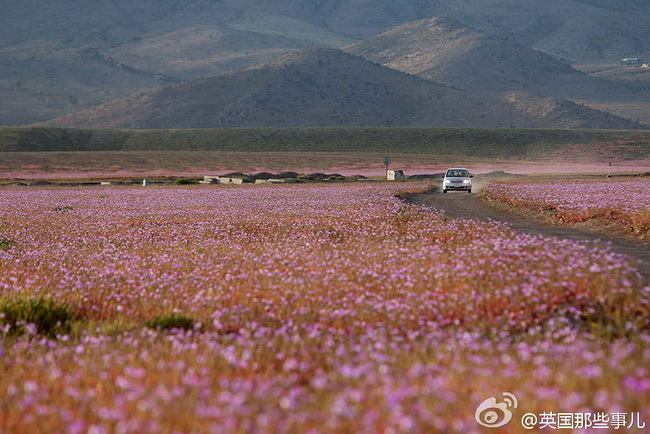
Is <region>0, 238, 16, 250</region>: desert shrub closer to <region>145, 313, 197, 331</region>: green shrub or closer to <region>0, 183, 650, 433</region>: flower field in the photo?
<region>0, 183, 650, 433</region>: flower field

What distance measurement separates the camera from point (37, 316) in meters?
9.22

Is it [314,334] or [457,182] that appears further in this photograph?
[457,182]

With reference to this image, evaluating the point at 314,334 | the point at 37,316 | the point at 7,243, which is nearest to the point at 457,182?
the point at 7,243

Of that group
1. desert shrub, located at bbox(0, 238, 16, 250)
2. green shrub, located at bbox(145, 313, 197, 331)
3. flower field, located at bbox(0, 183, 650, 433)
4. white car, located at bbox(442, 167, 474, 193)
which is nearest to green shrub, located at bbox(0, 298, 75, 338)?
flower field, located at bbox(0, 183, 650, 433)

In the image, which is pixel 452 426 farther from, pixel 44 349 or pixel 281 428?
pixel 44 349

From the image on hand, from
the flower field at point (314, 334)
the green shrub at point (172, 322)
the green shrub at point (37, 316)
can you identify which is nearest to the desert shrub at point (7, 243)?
the flower field at point (314, 334)

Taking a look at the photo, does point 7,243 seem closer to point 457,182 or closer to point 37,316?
point 37,316

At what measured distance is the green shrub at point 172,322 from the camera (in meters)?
8.70

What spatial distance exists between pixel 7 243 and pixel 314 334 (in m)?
12.9

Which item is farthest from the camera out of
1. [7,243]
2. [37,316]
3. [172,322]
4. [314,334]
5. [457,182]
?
[457,182]

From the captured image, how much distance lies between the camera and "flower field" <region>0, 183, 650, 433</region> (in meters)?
4.96

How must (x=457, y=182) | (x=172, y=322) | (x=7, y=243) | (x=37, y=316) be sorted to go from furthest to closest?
(x=457, y=182) < (x=7, y=243) < (x=37, y=316) < (x=172, y=322)

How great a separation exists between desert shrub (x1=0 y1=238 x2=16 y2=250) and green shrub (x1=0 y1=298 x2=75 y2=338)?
8264mm

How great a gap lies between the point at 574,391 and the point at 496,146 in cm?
18327
